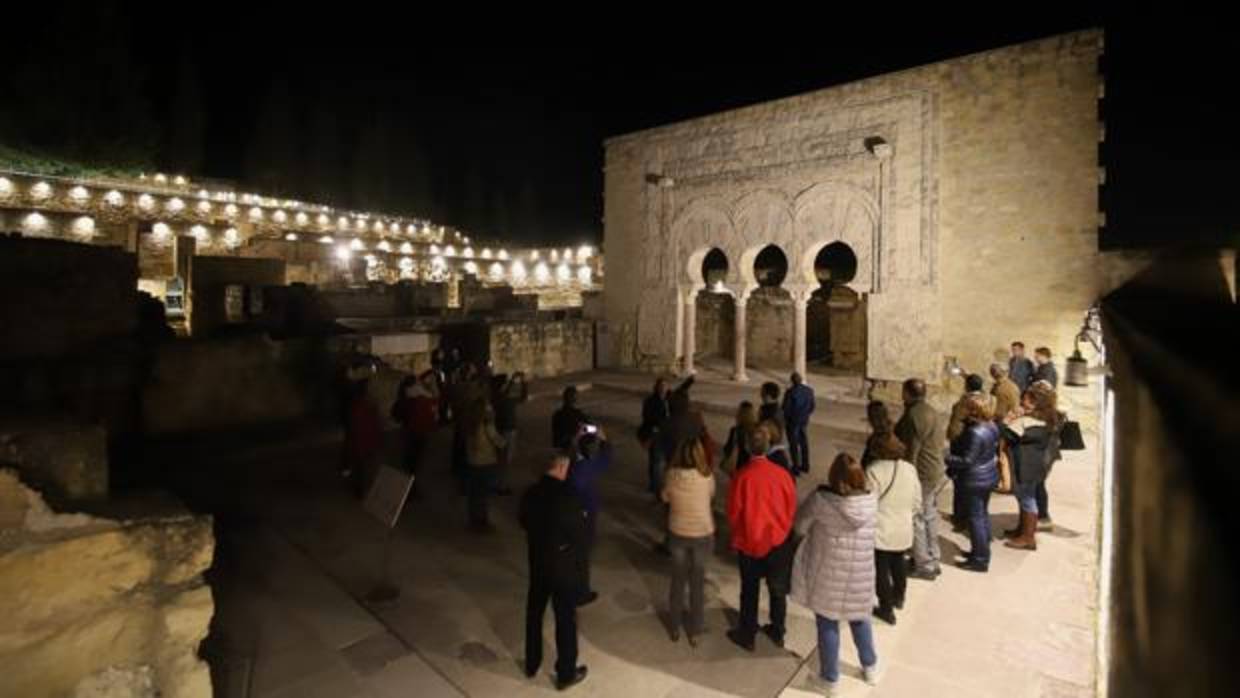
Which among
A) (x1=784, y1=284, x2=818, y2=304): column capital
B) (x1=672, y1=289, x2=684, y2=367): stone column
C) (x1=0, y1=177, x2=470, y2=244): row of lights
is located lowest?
(x1=672, y1=289, x2=684, y2=367): stone column

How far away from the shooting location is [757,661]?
443 centimetres

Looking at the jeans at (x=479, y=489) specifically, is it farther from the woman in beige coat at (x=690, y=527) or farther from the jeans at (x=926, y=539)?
the jeans at (x=926, y=539)

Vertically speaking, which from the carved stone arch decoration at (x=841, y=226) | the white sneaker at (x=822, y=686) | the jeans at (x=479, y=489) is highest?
the carved stone arch decoration at (x=841, y=226)

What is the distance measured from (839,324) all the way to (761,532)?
17587mm

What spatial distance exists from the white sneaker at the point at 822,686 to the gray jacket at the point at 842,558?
510 mm

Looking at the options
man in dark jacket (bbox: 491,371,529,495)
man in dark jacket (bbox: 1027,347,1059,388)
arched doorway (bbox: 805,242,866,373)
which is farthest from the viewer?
arched doorway (bbox: 805,242,866,373)

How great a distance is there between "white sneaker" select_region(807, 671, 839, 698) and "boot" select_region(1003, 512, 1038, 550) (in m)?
3.11

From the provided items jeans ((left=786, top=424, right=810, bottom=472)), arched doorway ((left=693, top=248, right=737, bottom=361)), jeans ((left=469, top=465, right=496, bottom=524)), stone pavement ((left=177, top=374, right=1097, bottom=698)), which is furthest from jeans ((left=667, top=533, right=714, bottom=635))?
arched doorway ((left=693, top=248, right=737, bottom=361))

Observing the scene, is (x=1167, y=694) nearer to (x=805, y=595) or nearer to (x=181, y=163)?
(x=805, y=595)

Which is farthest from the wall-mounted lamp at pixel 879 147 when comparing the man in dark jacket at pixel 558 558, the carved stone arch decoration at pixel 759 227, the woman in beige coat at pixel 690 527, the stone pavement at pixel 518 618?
the man in dark jacket at pixel 558 558

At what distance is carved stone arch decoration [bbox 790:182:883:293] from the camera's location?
548 inches

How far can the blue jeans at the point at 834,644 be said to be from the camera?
4042 millimetres

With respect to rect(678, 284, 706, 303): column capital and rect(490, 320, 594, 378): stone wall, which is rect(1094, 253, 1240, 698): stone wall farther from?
rect(678, 284, 706, 303): column capital

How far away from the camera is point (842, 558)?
3.96 metres
